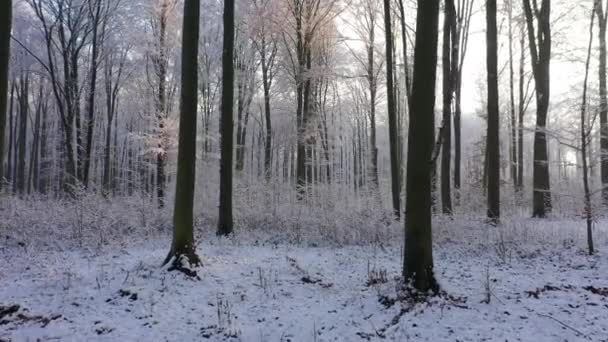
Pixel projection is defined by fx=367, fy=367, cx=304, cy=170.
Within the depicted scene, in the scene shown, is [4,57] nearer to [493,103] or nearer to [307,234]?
[307,234]

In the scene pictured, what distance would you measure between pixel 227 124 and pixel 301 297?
17.9 feet

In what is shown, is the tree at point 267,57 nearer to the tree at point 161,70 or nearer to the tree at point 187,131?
the tree at point 161,70

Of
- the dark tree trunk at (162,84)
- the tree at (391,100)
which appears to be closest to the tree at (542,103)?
the tree at (391,100)

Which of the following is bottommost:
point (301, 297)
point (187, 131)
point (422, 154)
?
point (301, 297)

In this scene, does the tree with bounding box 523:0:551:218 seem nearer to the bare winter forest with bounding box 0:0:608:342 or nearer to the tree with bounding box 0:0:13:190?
the bare winter forest with bounding box 0:0:608:342

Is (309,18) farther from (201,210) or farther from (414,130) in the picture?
(414,130)

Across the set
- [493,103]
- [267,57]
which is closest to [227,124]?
[493,103]

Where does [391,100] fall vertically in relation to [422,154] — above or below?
above

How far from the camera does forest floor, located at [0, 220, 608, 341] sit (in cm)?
439

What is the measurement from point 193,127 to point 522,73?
19.0m

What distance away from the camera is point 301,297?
222 inches

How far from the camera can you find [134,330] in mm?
4504

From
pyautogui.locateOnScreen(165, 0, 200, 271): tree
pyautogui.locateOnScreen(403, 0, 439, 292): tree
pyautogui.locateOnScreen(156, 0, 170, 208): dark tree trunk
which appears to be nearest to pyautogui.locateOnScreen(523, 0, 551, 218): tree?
pyautogui.locateOnScreen(403, 0, 439, 292): tree

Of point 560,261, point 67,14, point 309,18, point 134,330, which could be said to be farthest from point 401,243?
point 67,14
